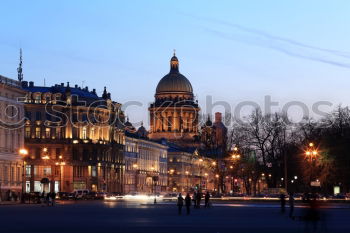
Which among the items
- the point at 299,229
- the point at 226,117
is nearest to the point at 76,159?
the point at 226,117

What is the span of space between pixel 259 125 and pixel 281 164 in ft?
31.3

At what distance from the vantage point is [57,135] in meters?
167

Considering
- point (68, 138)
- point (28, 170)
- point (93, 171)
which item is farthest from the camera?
point (93, 171)

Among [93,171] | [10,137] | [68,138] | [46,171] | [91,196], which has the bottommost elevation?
[91,196]

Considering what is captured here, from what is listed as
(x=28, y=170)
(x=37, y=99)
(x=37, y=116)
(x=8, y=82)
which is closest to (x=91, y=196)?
(x=8, y=82)

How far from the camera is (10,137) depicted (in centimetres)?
11488

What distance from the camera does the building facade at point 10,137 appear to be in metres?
110

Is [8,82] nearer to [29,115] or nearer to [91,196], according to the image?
[91,196]

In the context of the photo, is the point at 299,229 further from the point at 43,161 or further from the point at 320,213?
the point at 43,161

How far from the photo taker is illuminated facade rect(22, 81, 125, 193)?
165 metres

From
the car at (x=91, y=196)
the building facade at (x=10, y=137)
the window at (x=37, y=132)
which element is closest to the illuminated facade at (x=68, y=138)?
the window at (x=37, y=132)

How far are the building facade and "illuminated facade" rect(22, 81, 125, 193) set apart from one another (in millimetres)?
39872

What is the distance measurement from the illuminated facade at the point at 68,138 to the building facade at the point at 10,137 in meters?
39.9

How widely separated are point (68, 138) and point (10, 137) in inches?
2107
